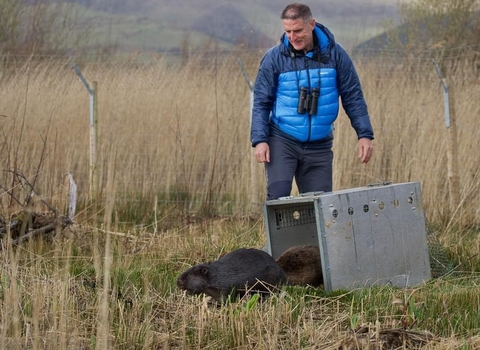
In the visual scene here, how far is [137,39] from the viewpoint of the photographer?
4991 centimetres

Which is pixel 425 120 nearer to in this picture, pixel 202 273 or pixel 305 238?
pixel 305 238

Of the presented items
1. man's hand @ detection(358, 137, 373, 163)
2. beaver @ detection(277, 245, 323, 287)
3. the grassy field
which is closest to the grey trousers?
man's hand @ detection(358, 137, 373, 163)

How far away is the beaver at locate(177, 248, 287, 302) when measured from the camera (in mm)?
5180

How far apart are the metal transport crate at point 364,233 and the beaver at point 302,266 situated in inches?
5.5

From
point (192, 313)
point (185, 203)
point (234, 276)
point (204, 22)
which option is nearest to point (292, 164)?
Result: point (234, 276)

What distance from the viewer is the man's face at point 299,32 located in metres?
6.03

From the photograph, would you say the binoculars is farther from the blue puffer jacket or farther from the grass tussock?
the grass tussock

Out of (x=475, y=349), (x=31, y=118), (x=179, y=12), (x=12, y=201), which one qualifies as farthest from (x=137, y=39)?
(x=475, y=349)

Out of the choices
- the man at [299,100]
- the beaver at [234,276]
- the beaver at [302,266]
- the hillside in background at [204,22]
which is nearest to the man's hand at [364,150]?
the man at [299,100]

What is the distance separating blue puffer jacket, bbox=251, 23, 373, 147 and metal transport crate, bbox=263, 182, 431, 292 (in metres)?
0.57

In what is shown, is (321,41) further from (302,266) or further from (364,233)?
(302,266)

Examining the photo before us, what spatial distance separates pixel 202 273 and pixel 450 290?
1.64 metres

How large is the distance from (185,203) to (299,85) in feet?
12.1

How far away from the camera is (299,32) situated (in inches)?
238
